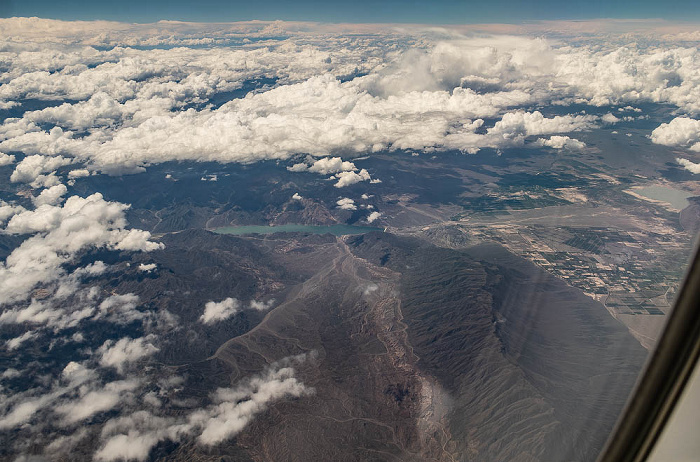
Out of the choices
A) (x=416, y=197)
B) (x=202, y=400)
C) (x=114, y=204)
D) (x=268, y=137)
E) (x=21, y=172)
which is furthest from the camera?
(x=268, y=137)

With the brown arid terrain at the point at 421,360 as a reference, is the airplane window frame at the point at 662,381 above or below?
above

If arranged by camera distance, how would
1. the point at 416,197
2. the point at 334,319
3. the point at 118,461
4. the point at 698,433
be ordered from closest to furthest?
the point at 698,433, the point at 118,461, the point at 334,319, the point at 416,197

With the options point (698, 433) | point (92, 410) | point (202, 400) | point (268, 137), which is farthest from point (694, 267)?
point (268, 137)

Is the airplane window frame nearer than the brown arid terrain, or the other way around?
the airplane window frame

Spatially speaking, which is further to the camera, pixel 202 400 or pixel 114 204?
pixel 114 204

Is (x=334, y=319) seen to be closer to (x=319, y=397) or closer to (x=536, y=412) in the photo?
(x=319, y=397)

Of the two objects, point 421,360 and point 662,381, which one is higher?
point 662,381

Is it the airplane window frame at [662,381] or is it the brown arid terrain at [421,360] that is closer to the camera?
the airplane window frame at [662,381]

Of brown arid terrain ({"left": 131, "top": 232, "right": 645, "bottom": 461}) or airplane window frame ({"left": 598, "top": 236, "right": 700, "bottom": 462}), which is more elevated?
airplane window frame ({"left": 598, "top": 236, "right": 700, "bottom": 462})

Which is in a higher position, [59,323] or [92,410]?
[92,410]

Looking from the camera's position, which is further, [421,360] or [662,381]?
[421,360]

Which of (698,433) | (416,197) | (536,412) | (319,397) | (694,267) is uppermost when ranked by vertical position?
(694,267)
